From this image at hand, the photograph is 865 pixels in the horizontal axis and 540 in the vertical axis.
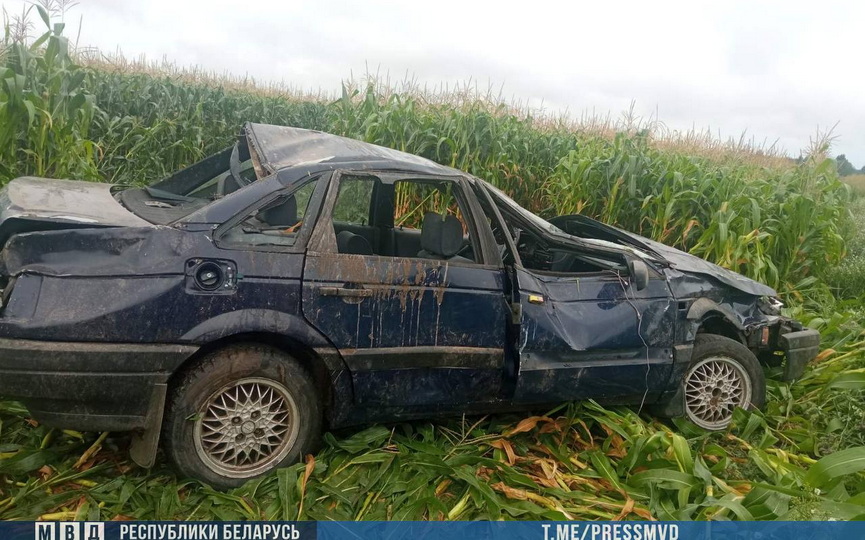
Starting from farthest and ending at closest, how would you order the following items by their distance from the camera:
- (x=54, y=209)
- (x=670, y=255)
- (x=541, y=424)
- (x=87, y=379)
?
(x=670, y=255) < (x=541, y=424) < (x=54, y=209) < (x=87, y=379)

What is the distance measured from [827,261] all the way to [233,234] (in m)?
6.74

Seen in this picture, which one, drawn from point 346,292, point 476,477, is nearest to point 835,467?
point 476,477

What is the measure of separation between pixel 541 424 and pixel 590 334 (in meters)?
0.67

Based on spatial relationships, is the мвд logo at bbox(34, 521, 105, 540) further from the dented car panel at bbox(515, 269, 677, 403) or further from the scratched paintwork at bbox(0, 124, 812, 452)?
the dented car panel at bbox(515, 269, 677, 403)

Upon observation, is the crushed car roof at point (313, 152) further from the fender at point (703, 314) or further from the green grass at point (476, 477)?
the fender at point (703, 314)

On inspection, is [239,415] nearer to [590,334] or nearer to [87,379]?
[87,379]

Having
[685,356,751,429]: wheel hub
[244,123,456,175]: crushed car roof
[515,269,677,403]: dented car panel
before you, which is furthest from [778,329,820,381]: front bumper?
[244,123,456,175]: crushed car roof

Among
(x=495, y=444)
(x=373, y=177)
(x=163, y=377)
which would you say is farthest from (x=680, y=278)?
(x=163, y=377)

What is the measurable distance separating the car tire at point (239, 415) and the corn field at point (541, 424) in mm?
105

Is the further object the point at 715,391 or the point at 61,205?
the point at 715,391

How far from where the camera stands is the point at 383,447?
11.3 feet

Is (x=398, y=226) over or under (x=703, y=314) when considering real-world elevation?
over

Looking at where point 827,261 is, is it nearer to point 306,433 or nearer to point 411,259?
point 411,259

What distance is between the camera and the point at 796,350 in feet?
14.1
